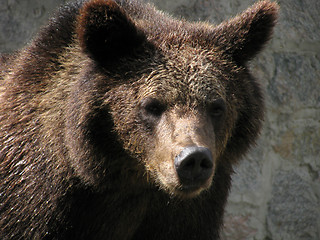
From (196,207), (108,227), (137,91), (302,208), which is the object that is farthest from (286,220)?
(137,91)

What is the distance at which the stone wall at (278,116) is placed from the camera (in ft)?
16.1

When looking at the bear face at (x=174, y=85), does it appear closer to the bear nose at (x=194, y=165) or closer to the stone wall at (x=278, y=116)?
the bear nose at (x=194, y=165)

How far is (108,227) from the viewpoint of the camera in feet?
10.9

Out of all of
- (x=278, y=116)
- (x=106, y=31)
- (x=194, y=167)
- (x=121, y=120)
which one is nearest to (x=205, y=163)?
(x=194, y=167)

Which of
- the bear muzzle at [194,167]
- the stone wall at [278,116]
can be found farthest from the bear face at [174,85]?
the stone wall at [278,116]

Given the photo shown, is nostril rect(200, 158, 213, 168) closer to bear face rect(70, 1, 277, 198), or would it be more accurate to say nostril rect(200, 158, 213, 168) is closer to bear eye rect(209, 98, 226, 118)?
bear face rect(70, 1, 277, 198)

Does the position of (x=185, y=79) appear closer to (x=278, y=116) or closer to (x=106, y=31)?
(x=106, y=31)

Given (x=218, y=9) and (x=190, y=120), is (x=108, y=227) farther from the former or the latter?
(x=218, y=9)

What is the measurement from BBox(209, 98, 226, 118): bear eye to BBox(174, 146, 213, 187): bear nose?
397mm

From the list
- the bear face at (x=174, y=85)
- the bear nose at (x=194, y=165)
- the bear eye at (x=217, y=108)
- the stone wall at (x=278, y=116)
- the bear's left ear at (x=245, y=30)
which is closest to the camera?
the bear nose at (x=194, y=165)

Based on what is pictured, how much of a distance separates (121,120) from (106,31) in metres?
0.53

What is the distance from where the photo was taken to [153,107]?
298cm

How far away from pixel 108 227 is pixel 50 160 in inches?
22.6

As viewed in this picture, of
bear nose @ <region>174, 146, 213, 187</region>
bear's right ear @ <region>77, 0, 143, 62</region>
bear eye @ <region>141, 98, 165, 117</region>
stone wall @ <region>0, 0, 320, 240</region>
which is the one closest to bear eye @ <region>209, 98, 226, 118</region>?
bear eye @ <region>141, 98, 165, 117</region>
